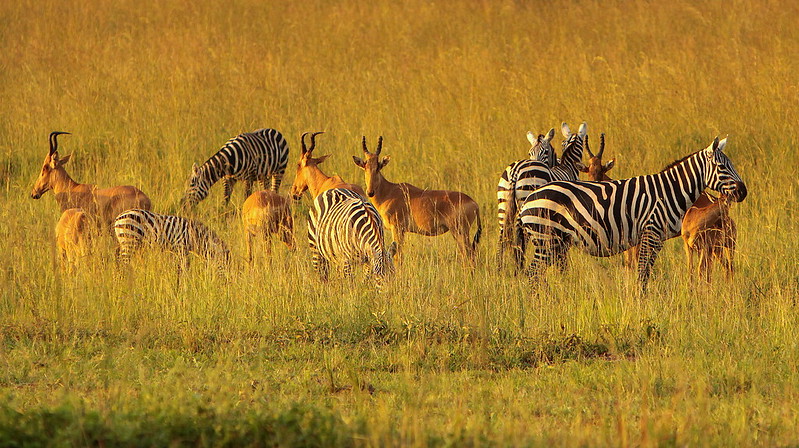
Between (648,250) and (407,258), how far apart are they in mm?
2280

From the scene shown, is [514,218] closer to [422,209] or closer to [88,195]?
[422,209]

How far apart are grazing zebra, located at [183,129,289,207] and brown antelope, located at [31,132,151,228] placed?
1607mm

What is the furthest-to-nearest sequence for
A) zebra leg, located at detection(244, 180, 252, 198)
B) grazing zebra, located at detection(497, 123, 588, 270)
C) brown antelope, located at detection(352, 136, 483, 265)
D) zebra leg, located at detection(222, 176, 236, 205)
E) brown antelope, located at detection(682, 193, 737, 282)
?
1. zebra leg, located at detection(244, 180, 252, 198)
2. zebra leg, located at detection(222, 176, 236, 205)
3. brown antelope, located at detection(352, 136, 483, 265)
4. grazing zebra, located at detection(497, 123, 588, 270)
5. brown antelope, located at detection(682, 193, 737, 282)

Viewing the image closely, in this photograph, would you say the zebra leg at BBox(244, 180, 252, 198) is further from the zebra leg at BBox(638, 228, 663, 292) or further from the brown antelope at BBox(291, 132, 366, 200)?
the zebra leg at BBox(638, 228, 663, 292)

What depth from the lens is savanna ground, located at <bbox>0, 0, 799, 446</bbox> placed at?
6109 millimetres

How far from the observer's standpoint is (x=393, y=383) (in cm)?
694

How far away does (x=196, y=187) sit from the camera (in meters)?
14.2

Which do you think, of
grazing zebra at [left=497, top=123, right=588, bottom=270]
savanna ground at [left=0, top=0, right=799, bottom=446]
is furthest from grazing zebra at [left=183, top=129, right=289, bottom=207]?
grazing zebra at [left=497, top=123, right=588, bottom=270]

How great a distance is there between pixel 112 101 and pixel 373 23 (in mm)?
5900

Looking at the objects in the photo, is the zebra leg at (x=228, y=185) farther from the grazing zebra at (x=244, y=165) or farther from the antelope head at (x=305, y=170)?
the antelope head at (x=305, y=170)

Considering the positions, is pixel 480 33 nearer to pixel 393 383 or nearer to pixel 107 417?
pixel 393 383

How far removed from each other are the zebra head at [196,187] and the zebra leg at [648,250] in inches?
249

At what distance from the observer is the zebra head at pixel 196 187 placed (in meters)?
14.1

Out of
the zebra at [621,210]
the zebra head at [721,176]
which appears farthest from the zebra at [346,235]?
the zebra head at [721,176]
